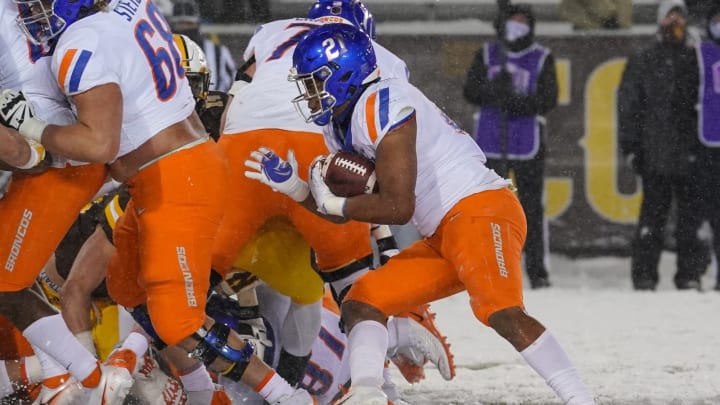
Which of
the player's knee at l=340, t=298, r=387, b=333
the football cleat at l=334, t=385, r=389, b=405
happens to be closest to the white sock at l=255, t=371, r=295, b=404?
the player's knee at l=340, t=298, r=387, b=333

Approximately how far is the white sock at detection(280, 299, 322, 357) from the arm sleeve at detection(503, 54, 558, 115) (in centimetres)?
356

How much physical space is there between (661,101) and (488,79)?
3.78 ft

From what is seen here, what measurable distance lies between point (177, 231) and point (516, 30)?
457 cm

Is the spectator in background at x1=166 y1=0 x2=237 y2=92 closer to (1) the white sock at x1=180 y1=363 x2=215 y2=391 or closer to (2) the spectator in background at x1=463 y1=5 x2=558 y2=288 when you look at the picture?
(2) the spectator in background at x1=463 y1=5 x2=558 y2=288

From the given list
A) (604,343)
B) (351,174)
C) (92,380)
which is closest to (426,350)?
(351,174)

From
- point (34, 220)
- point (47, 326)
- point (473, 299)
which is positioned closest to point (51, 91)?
point (34, 220)

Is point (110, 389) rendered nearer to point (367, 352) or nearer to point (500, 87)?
point (367, 352)

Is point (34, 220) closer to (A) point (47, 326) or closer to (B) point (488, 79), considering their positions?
(A) point (47, 326)

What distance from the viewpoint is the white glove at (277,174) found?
4809 mm

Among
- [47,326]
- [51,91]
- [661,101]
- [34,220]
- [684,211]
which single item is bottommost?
[684,211]

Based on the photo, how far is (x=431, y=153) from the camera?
482 centimetres

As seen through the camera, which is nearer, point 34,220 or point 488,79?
point 34,220

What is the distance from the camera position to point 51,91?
4906mm

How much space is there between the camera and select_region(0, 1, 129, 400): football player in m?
4.82
